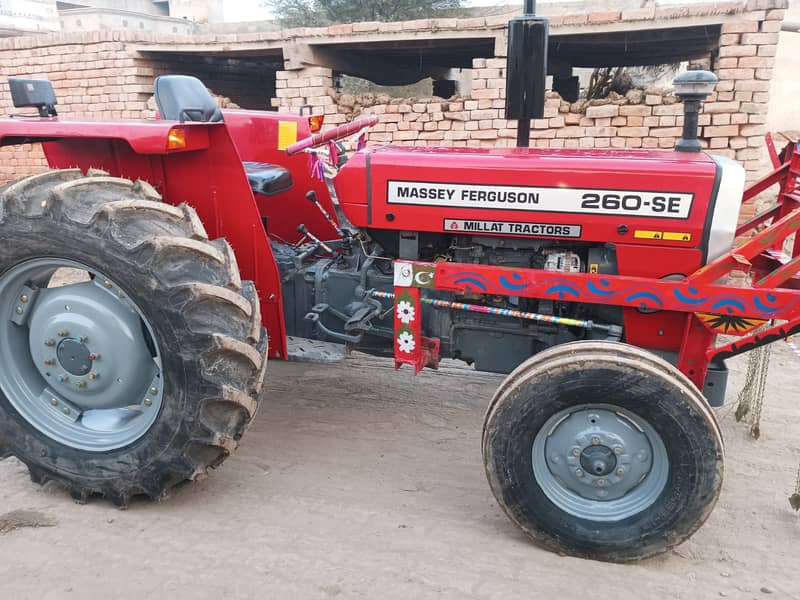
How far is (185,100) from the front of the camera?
9.19 feet

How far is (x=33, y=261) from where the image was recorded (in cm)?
256

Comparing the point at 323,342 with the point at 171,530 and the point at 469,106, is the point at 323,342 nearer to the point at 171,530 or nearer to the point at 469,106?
the point at 171,530

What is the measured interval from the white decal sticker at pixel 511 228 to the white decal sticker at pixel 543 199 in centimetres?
7

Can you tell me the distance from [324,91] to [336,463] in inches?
200

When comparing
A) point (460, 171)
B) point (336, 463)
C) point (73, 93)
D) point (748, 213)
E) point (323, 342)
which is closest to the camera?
point (460, 171)

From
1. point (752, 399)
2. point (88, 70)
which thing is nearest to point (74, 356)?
point (752, 399)

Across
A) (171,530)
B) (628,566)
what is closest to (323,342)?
(171,530)

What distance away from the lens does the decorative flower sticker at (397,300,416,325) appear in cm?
278

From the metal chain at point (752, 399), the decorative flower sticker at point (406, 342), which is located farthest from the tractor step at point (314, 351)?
the metal chain at point (752, 399)

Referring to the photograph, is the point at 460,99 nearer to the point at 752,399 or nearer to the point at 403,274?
the point at 752,399

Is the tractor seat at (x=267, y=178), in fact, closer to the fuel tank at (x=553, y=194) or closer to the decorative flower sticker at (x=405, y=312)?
the fuel tank at (x=553, y=194)

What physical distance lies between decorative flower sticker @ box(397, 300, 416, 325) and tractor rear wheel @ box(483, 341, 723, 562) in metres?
0.58

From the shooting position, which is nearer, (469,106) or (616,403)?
(616,403)

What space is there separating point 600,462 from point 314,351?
1.50 meters
